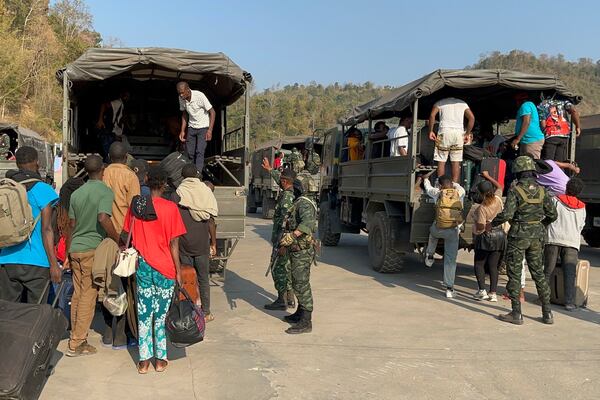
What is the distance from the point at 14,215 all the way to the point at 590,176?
382 inches

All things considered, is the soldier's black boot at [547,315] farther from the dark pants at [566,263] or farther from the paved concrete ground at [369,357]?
the dark pants at [566,263]

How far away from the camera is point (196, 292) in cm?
507

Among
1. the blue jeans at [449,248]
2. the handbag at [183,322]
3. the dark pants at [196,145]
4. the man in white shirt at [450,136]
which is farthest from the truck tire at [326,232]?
the handbag at [183,322]

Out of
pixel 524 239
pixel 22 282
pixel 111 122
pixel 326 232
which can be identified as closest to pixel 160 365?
pixel 22 282

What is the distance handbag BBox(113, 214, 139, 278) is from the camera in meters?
3.80

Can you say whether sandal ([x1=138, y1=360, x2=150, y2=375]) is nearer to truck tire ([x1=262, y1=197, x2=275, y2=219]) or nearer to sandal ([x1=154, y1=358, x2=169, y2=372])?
sandal ([x1=154, y1=358, x2=169, y2=372])

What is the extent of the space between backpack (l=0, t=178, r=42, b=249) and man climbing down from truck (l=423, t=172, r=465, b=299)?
450cm

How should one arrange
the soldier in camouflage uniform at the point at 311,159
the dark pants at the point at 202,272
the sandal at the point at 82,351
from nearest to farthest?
the sandal at the point at 82,351 < the dark pants at the point at 202,272 < the soldier in camouflage uniform at the point at 311,159

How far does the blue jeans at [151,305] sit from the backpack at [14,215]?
838 millimetres

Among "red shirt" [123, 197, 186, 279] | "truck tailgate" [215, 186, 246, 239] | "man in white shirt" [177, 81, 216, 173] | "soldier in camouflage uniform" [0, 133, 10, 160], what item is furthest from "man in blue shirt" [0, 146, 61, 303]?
"soldier in camouflage uniform" [0, 133, 10, 160]

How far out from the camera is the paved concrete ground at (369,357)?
12.1 feet

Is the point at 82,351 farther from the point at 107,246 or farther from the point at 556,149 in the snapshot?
the point at 556,149

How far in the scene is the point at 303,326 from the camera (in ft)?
16.6

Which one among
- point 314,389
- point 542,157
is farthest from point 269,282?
point 542,157
